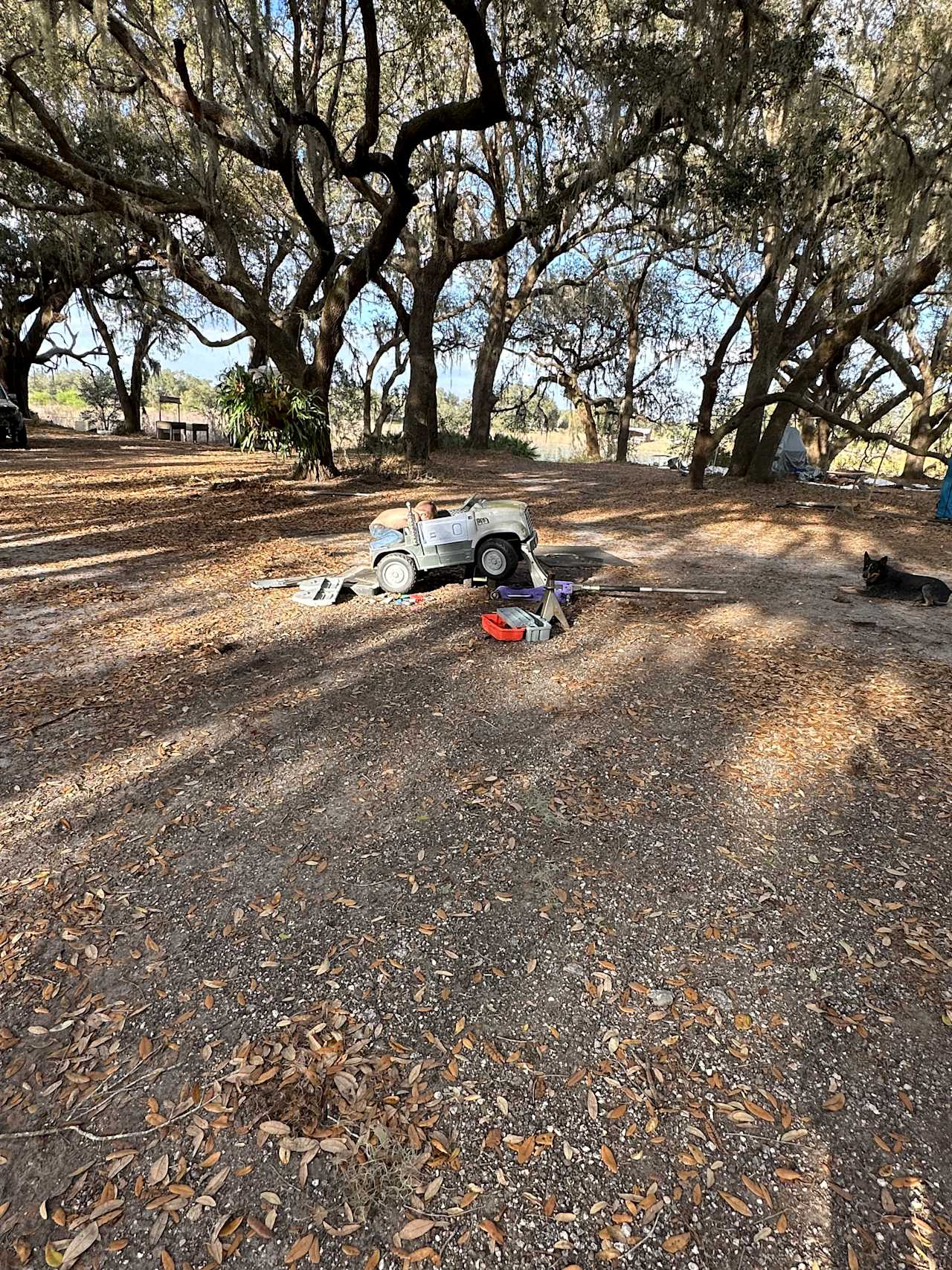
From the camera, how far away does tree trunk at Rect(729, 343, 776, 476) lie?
12.9m

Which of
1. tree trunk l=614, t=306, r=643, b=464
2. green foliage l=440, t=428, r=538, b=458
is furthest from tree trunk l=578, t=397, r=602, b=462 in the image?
green foliage l=440, t=428, r=538, b=458

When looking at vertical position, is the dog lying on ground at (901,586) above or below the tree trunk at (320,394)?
below

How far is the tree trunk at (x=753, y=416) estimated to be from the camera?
12.9 meters

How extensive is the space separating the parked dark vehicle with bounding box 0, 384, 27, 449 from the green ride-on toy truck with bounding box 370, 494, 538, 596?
51.1 ft

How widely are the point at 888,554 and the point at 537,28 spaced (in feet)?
33.2

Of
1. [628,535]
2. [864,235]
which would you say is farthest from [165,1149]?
[864,235]

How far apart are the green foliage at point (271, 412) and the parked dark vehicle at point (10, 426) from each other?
8003mm

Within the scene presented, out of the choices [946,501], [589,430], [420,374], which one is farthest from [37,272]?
[946,501]

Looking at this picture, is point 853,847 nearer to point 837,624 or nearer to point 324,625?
point 837,624

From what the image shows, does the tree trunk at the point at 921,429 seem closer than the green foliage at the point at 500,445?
Yes

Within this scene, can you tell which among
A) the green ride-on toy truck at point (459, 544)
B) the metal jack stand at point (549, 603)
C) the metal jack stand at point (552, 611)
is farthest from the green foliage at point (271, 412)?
the metal jack stand at point (552, 611)

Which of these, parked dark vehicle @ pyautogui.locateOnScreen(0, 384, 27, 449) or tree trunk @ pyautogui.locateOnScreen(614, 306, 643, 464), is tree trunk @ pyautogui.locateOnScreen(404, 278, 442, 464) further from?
parked dark vehicle @ pyautogui.locateOnScreen(0, 384, 27, 449)

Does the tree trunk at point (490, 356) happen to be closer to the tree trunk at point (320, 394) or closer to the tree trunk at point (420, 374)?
the tree trunk at point (420, 374)

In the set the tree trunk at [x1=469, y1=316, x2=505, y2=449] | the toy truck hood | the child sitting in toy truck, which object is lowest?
the child sitting in toy truck
